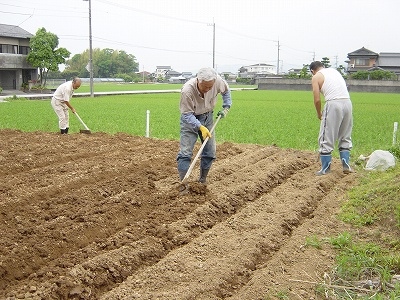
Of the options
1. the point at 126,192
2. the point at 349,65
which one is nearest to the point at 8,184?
the point at 126,192

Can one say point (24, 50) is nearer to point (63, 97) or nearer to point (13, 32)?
point (13, 32)

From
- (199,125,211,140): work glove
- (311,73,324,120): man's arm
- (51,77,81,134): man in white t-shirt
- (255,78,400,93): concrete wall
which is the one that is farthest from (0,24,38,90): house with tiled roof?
(199,125,211,140): work glove

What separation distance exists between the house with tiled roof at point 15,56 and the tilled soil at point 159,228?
3603cm

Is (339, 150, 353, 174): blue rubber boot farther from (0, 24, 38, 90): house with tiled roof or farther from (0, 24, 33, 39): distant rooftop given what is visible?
(0, 24, 33, 39): distant rooftop

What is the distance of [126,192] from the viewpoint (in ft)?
21.1

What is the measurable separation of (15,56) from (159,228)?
40.6 meters

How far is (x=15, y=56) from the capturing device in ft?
138

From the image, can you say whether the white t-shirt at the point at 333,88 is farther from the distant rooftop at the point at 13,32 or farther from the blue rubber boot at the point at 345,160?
the distant rooftop at the point at 13,32

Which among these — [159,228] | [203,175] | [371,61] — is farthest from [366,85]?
[159,228]

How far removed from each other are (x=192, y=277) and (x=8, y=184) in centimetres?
382

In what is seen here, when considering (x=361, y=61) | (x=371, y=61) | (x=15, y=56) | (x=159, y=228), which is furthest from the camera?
(x=361, y=61)

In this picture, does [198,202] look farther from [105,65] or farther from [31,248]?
[105,65]

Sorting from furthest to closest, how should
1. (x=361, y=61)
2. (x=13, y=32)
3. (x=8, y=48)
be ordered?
(x=361, y=61), (x=13, y=32), (x=8, y=48)

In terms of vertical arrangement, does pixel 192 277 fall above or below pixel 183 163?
below
